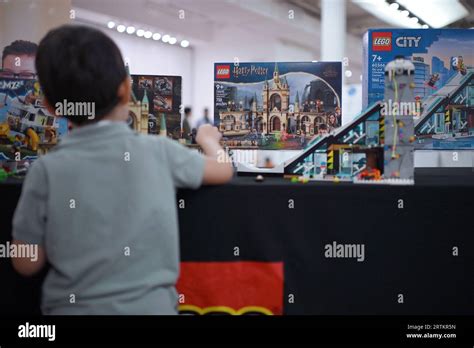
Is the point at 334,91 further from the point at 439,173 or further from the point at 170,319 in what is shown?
the point at 170,319

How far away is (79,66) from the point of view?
98 cm

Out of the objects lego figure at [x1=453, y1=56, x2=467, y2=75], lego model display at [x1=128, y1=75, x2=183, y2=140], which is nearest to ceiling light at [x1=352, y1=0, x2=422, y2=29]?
lego figure at [x1=453, y1=56, x2=467, y2=75]

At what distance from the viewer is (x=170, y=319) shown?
110 centimetres

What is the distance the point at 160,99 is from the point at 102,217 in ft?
2.14

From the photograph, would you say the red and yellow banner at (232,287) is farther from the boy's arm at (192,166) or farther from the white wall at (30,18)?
the white wall at (30,18)

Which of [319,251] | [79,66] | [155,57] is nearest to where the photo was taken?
[79,66]

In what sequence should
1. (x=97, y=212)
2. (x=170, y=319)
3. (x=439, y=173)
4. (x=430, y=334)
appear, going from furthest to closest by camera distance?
(x=439, y=173), (x=430, y=334), (x=170, y=319), (x=97, y=212)

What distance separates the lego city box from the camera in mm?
1642

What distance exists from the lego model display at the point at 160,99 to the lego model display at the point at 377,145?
1.62 ft

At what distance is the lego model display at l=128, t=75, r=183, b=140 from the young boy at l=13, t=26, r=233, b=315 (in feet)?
1.70

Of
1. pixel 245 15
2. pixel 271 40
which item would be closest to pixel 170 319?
pixel 245 15

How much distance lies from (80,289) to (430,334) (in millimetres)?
857

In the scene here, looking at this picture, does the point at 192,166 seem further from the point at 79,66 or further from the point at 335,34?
the point at 335,34

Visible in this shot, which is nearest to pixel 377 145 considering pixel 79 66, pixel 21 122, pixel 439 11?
pixel 79 66
